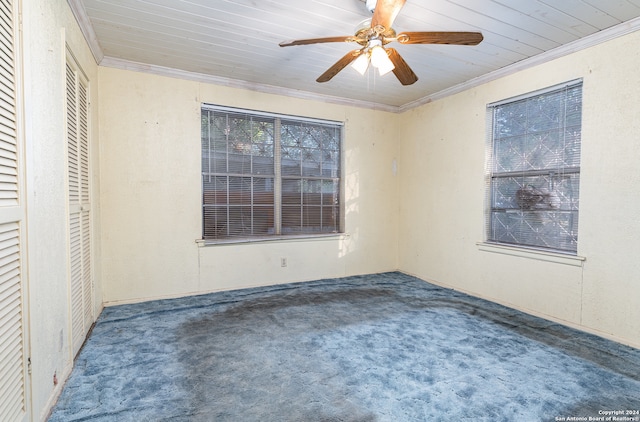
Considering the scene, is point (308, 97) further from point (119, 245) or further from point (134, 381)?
point (134, 381)

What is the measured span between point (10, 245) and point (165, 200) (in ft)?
7.72

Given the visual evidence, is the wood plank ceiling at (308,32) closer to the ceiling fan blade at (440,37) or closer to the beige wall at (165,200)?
the beige wall at (165,200)

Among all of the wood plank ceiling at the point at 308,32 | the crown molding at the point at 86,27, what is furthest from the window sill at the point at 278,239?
the crown molding at the point at 86,27

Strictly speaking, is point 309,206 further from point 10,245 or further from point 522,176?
point 10,245

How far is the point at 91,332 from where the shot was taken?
2703 millimetres

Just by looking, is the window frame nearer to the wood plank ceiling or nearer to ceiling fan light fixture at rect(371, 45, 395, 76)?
the wood plank ceiling

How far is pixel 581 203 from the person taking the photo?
2.87m

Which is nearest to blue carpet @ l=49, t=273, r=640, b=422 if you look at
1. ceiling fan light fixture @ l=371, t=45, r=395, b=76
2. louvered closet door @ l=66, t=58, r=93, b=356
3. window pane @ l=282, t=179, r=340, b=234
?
louvered closet door @ l=66, t=58, r=93, b=356

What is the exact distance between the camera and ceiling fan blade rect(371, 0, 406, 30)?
1789 millimetres

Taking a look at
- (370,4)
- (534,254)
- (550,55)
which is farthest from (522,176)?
(370,4)

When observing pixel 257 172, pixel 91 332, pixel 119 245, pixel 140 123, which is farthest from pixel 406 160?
pixel 91 332

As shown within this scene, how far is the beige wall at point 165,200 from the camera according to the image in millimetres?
3393

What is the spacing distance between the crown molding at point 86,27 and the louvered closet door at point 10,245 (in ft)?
3.97

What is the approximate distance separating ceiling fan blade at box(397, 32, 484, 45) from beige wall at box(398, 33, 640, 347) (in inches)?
62.4
